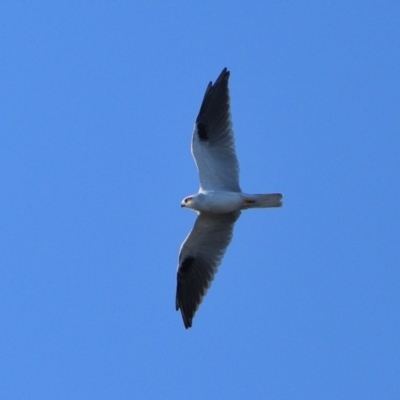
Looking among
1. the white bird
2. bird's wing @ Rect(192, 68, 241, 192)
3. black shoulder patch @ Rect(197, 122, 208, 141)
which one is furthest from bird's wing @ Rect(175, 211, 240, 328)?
black shoulder patch @ Rect(197, 122, 208, 141)

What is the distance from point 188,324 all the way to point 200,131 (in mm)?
3313

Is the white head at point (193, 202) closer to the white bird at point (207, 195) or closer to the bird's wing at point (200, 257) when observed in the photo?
the white bird at point (207, 195)

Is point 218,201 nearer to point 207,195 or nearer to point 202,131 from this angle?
point 207,195

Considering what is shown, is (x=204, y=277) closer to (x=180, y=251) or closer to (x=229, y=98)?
(x=180, y=251)

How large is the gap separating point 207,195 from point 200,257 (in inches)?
48.4

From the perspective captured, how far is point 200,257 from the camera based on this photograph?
11.8m

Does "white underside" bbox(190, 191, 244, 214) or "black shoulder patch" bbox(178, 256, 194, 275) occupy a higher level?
"white underside" bbox(190, 191, 244, 214)

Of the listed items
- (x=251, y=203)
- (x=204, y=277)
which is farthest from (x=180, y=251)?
(x=251, y=203)

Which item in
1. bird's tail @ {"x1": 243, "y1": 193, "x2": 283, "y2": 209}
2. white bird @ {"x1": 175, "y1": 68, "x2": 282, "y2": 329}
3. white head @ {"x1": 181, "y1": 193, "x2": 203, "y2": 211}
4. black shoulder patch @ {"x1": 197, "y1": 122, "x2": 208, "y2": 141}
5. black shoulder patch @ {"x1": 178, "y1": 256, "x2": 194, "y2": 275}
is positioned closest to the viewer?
bird's tail @ {"x1": 243, "y1": 193, "x2": 283, "y2": 209}

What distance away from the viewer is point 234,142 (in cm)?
1179

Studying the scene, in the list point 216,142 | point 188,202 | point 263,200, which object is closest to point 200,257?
point 188,202

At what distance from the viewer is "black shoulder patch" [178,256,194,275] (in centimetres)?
1192

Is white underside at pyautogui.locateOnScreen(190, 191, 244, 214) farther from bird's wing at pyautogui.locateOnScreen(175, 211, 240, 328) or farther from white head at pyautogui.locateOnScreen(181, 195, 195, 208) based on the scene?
bird's wing at pyautogui.locateOnScreen(175, 211, 240, 328)

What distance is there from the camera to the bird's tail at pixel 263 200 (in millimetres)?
10977
